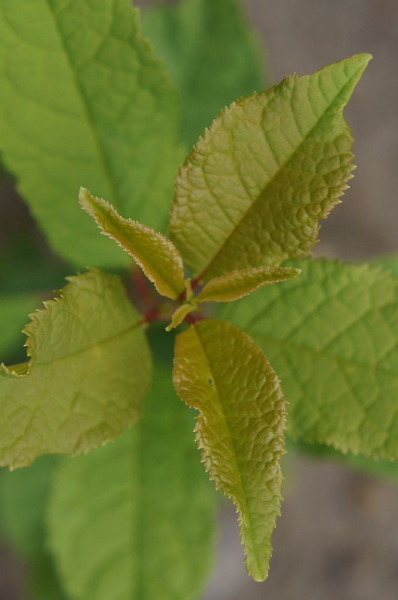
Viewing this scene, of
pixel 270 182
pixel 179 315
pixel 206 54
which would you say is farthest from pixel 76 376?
pixel 206 54

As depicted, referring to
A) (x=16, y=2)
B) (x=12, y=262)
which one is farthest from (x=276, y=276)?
(x=12, y=262)

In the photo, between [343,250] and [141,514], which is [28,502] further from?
[343,250]

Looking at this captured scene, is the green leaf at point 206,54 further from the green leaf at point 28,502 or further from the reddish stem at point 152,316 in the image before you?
the green leaf at point 28,502

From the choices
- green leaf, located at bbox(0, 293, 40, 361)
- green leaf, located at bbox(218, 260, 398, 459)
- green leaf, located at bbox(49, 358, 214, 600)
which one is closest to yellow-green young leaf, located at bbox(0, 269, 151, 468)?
green leaf, located at bbox(218, 260, 398, 459)

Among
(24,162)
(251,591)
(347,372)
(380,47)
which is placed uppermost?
(380,47)

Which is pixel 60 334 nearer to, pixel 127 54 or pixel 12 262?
pixel 127 54

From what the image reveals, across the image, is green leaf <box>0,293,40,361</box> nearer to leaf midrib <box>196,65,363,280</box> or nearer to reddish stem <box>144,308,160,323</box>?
reddish stem <box>144,308,160,323</box>

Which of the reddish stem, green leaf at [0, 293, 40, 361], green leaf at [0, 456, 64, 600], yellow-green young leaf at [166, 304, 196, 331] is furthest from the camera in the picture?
green leaf at [0, 456, 64, 600]
